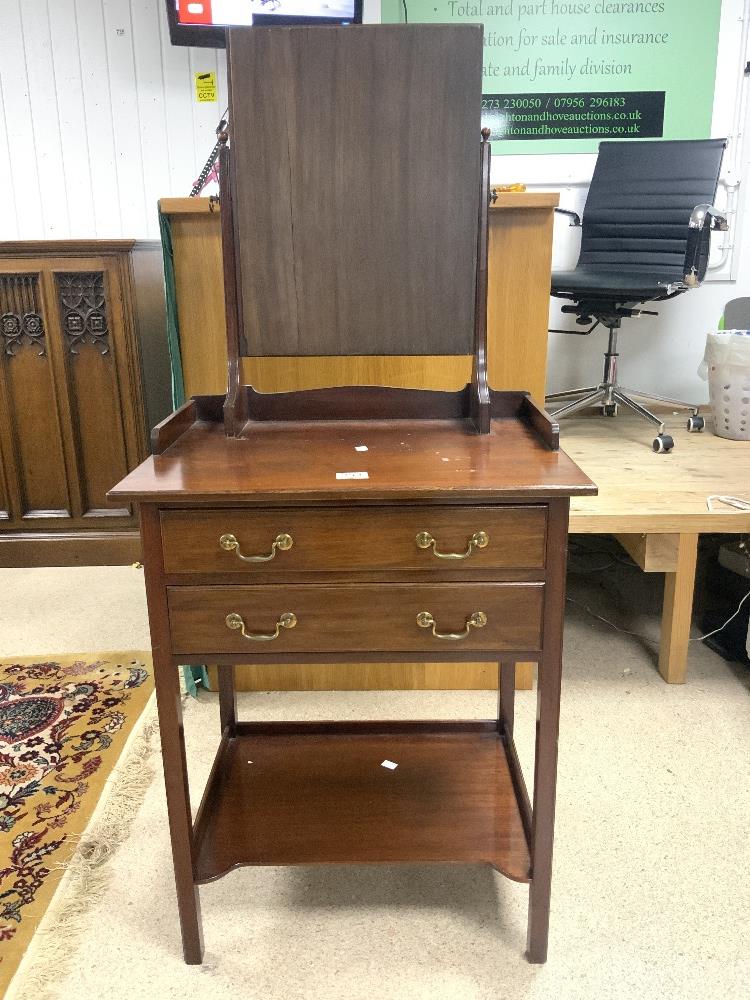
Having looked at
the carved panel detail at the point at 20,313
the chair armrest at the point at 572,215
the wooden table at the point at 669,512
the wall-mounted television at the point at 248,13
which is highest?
the wall-mounted television at the point at 248,13

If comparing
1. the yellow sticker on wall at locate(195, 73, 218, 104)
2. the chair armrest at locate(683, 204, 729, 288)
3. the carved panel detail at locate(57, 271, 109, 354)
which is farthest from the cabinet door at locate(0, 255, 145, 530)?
the chair armrest at locate(683, 204, 729, 288)

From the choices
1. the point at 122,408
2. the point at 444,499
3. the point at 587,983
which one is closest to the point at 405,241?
the point at 444,499

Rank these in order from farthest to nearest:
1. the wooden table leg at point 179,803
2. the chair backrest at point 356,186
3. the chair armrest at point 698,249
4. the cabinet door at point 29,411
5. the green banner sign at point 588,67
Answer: the green banner sign at point 588,67
the cabinet door at point 29,411
the chair armrest at point 698,249
the chair backrest at point 356,186
the wooden table leg at point 179,803

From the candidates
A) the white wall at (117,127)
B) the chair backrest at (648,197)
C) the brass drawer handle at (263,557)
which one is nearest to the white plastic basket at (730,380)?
the chair backrest at (648,197)

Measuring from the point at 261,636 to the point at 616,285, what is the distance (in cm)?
199

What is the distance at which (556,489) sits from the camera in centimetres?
103

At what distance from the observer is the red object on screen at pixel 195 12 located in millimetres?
2660

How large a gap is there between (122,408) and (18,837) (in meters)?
1.61

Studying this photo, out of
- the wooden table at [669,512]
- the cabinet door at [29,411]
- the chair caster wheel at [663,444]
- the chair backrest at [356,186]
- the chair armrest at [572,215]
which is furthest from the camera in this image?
the chair armrest at [572,215]

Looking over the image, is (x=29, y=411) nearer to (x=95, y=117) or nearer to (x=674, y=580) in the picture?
(x=95, y=117)

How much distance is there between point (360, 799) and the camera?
1.42m

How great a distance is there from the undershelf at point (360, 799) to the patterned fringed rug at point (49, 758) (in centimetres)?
34

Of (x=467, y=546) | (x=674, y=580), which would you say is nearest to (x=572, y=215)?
(x=674, y=580)

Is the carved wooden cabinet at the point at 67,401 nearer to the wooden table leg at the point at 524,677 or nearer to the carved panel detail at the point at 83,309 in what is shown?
the carved panel detail at the point at 83,309
